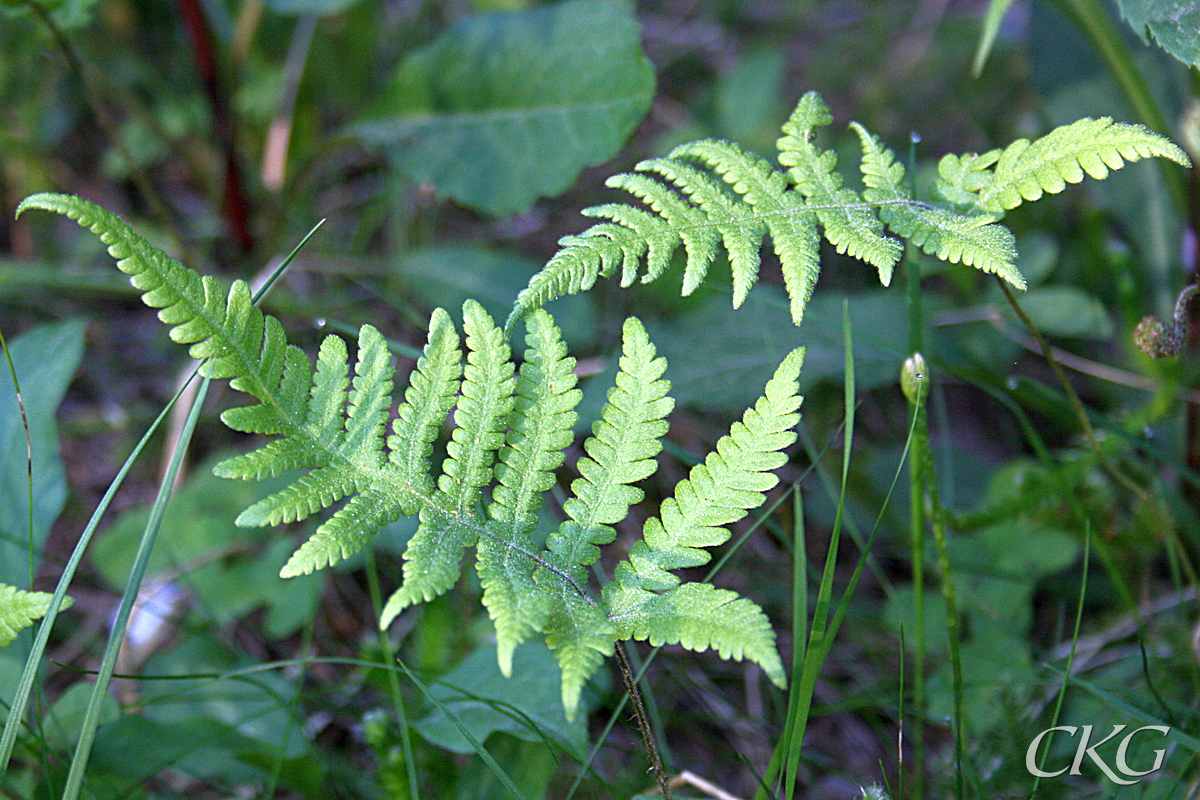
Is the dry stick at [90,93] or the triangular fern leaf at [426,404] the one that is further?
the dry stick at [90,93]

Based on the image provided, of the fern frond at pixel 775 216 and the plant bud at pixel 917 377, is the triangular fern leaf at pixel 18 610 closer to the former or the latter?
the fern frond at pixel 775 216

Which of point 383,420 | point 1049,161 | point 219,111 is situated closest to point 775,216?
point 1049,161

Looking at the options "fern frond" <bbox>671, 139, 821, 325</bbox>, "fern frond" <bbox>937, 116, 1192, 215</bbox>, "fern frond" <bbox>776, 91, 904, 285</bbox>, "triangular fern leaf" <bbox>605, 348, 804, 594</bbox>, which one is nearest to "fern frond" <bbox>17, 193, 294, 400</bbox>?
"triangular fern leaf" <bbox>605, 348, 804, 594</bbox>

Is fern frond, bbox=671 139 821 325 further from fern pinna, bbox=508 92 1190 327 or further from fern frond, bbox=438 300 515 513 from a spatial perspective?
fern frond, bbox=438 300 515 513

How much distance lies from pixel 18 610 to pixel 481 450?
22.7 inches

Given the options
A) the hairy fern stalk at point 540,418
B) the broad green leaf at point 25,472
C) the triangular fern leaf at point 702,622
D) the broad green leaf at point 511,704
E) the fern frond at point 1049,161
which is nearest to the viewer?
the triangular fern leaf at point 702,622

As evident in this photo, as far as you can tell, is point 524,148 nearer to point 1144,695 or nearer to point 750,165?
point 750,165

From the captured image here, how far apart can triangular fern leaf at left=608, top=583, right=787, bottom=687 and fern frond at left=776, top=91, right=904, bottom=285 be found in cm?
45

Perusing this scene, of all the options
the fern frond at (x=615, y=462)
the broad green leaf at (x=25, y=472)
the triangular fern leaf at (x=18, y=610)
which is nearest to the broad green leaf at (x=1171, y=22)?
the fern frond at (x=615, y=462)

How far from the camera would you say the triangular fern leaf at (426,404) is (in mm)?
1066

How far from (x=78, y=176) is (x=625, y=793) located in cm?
284

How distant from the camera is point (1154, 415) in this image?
5.88 feet

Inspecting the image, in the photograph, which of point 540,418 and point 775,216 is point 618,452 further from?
point 775,216

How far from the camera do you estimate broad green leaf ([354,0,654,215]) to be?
81.4 inches
